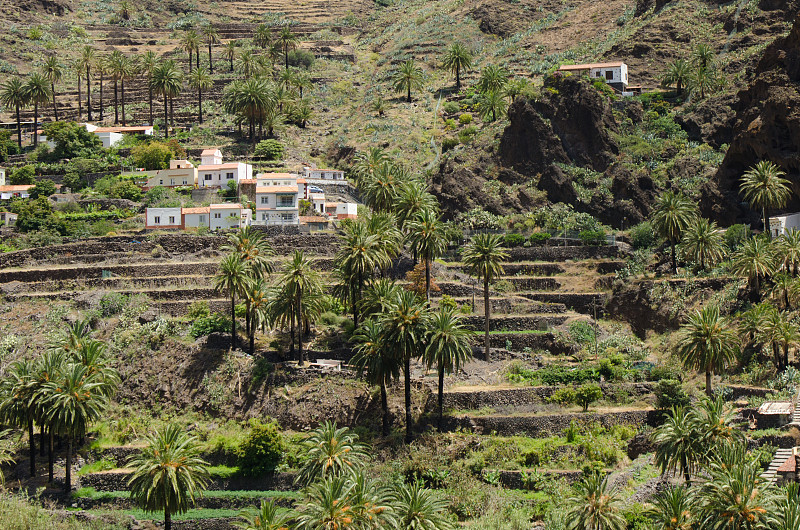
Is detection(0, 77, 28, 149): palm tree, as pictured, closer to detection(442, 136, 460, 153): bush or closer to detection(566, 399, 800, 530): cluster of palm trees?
detection(442, 136, 460, 153): bush

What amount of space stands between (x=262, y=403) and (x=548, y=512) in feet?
89.5

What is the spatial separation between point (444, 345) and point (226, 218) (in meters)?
45.9

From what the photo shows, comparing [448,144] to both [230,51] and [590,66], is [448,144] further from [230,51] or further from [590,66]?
[230,51]

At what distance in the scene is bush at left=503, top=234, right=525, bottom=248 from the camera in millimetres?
108812

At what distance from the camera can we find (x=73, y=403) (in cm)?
7825

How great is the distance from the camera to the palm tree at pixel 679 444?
65.7 meters

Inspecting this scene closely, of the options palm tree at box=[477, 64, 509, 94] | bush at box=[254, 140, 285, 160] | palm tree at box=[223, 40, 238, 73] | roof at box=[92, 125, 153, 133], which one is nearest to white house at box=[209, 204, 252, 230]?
bush at box=[254, 140, 285, 160]

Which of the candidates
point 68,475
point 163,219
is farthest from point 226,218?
point 68,475

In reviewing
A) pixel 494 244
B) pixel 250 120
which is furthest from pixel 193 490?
pixel 250 120

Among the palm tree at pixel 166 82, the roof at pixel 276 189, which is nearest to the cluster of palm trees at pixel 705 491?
the roof at pixel 276 189

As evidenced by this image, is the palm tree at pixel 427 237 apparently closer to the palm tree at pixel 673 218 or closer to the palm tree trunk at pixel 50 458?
the palm tree at pixel 673 218

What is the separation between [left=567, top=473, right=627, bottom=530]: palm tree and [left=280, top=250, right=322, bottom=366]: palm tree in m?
31.3

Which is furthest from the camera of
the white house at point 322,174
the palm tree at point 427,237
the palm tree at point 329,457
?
the white house at point 322,174

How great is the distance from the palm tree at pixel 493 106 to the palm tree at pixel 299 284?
57.4m
